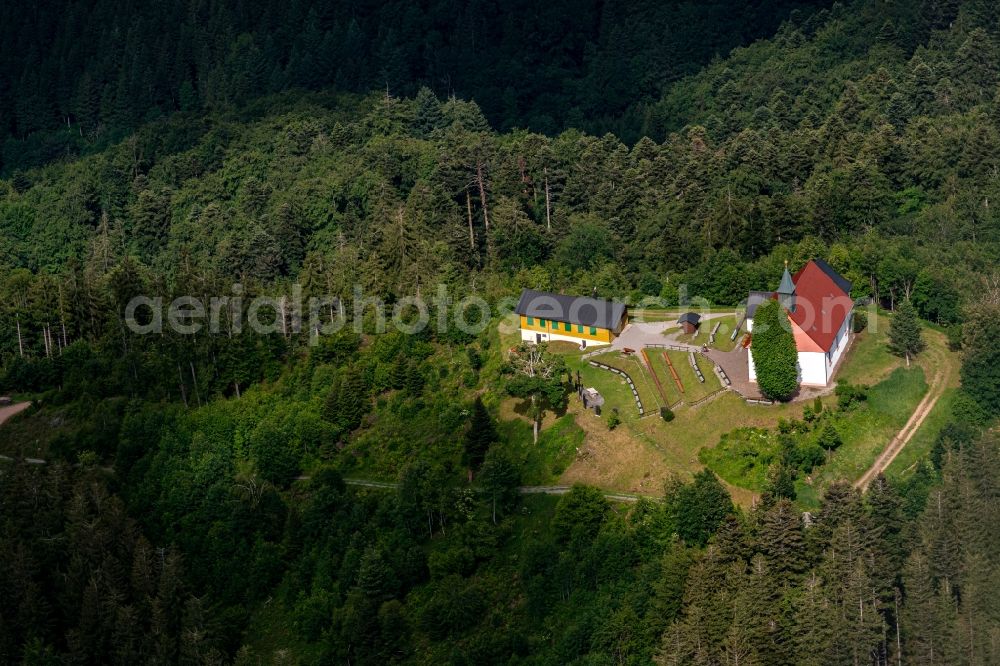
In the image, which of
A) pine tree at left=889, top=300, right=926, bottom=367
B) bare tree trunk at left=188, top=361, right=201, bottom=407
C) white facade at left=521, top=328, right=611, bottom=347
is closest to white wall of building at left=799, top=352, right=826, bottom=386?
pine tree at left=889, top=300, right=926, bottom=367

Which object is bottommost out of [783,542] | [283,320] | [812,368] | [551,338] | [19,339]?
[783,542]

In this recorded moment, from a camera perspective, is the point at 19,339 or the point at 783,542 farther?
the point at 19,339

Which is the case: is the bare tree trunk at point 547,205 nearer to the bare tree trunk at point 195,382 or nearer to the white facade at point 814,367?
the bare tree trunk at point 195,382

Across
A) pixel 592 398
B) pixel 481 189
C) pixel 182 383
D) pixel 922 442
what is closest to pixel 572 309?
pixel 592 398

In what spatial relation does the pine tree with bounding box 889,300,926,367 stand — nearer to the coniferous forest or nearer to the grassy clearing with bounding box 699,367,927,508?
the coniferous forest

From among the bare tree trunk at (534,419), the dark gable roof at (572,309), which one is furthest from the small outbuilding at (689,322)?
the bare tree trunk at (534,419)

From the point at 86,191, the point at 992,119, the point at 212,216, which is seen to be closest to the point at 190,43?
the point at 86,191

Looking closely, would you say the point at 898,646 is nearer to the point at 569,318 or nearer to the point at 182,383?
the point at 569,318
